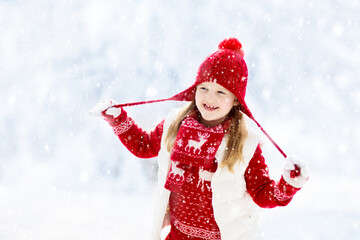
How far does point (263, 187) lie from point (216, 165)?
182 millimetres

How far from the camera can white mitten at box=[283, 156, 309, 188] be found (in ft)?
4.03

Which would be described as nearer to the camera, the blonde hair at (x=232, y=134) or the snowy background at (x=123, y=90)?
the blonde hair at (x=232, y=134)

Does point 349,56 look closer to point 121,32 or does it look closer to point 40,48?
point 121,32

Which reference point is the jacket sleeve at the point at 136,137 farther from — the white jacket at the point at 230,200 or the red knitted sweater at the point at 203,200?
the red knitted sweater at the point at 203,200

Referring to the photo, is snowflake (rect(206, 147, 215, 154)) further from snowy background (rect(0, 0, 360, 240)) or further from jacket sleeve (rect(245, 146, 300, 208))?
snowy background (rect(0, 0, 360, 240))

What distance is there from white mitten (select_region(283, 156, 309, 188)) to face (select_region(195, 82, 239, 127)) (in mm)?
300

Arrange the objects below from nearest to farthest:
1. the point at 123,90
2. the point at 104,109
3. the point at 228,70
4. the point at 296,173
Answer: the point at 296,173
the point at 228,70
the point at 104,109
the point at 123,90

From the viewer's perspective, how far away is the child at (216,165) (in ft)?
4.36

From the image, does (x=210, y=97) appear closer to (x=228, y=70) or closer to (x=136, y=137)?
(x=228, y=70)

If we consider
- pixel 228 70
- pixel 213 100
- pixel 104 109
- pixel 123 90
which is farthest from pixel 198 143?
pixel 123 90

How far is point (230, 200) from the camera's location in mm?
1357

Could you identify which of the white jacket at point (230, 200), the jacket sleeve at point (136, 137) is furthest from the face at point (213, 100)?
the jacket sleeve at point (136, 137)

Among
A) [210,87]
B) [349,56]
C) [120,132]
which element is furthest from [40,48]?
[349,56]

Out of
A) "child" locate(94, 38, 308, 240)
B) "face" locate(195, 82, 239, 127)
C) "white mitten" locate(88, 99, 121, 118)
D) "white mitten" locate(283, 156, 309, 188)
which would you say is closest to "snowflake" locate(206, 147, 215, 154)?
"child" locate(94, 38, 308, 240)
